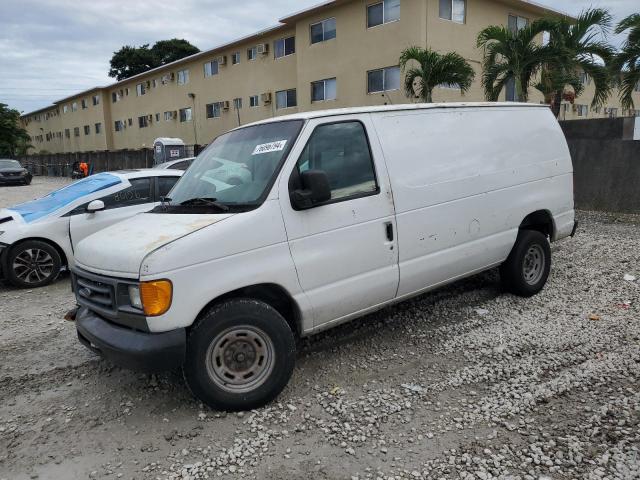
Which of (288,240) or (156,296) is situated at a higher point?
(288,240)

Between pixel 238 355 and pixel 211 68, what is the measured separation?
3139 centimetres

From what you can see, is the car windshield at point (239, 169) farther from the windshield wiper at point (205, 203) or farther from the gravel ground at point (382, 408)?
the gravel ground at point (382, 408)

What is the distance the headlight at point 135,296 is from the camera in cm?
309

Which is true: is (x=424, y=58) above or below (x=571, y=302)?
above

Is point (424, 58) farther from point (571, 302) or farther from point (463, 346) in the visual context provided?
point (463, 346)

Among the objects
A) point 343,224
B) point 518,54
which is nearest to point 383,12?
point 518,54

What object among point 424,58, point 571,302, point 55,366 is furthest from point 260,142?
point 424,58

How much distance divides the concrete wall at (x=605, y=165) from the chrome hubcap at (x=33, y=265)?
33.9 ft

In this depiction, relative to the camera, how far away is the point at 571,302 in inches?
211

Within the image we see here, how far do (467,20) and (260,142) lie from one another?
1896 cm

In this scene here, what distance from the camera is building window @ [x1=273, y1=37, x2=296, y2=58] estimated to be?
25.3 m

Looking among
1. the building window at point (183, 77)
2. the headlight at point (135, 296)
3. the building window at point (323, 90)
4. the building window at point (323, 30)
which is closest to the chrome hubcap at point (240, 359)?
the headlight at point (135, 296)

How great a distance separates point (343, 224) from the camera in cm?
375

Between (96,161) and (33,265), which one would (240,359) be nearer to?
(33,265)
